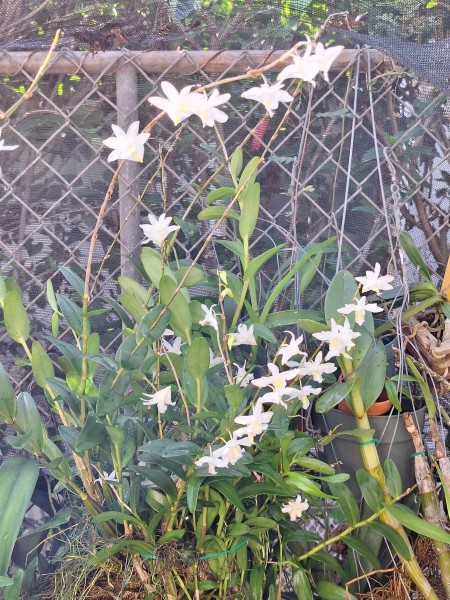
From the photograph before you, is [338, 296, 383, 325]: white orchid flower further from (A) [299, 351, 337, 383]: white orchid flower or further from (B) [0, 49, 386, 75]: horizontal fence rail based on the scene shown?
(B) [0, 49, 386, 75]: horizontal fence rail

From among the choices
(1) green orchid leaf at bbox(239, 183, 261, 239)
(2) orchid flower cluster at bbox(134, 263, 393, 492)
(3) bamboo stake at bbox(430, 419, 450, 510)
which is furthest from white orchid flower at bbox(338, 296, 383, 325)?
(3) bamboo stake at bbox(430, 419, 450, 510)

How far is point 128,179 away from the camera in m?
1.56

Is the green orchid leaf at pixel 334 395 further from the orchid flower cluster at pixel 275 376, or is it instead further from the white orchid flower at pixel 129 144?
the white orchid flower at pixel 129 144

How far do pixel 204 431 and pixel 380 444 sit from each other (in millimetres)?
405

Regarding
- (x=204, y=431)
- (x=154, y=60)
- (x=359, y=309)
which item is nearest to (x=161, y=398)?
(x=204, y=431)

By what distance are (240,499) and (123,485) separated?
0.20m

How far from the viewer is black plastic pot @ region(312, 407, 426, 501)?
1.37m

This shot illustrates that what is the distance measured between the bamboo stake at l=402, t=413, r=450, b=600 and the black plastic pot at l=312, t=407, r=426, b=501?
0.10 feet

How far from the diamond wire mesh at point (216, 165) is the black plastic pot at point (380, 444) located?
12.2 inches

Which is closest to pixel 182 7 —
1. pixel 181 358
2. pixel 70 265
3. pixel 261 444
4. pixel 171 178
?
pixel 171 178

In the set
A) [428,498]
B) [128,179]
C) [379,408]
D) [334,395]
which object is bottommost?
[428,498]

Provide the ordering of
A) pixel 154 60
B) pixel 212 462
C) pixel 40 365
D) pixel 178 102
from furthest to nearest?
pixel 154 60, pixel 40 365, pixel 212 462, pixel 178 102

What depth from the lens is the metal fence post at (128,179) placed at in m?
1.52

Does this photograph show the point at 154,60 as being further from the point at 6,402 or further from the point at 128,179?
the point at 6,402
